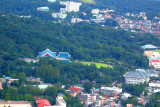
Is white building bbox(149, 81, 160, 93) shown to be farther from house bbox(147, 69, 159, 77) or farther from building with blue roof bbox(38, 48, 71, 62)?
building with blue roof bbox(38, 48, 71, 62)

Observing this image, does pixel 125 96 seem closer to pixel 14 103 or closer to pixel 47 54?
pixel 14 103

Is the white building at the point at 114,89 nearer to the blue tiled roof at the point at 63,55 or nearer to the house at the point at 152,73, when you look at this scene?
the house at the point at 152,73

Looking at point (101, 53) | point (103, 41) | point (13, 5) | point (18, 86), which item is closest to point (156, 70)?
point (101, 53)

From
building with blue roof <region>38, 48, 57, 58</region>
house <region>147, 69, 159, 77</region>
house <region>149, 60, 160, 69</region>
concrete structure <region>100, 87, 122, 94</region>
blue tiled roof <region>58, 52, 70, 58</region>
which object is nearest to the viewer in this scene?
concrete structure <region>100, 87, 122, 94</region>

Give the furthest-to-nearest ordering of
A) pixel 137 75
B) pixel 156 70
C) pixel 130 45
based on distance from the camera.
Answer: pixel 130 45
pixel 156 70
pixel 137 75

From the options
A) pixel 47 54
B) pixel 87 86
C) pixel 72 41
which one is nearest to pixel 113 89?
pixel 87 86

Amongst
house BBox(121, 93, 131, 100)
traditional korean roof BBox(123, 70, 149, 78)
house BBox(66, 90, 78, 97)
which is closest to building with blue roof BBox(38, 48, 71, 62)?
traditional korean roof BBox(123, 70, 149, 78)

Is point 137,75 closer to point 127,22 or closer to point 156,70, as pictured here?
point 156,70

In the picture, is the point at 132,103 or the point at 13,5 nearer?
the point at 132,103
